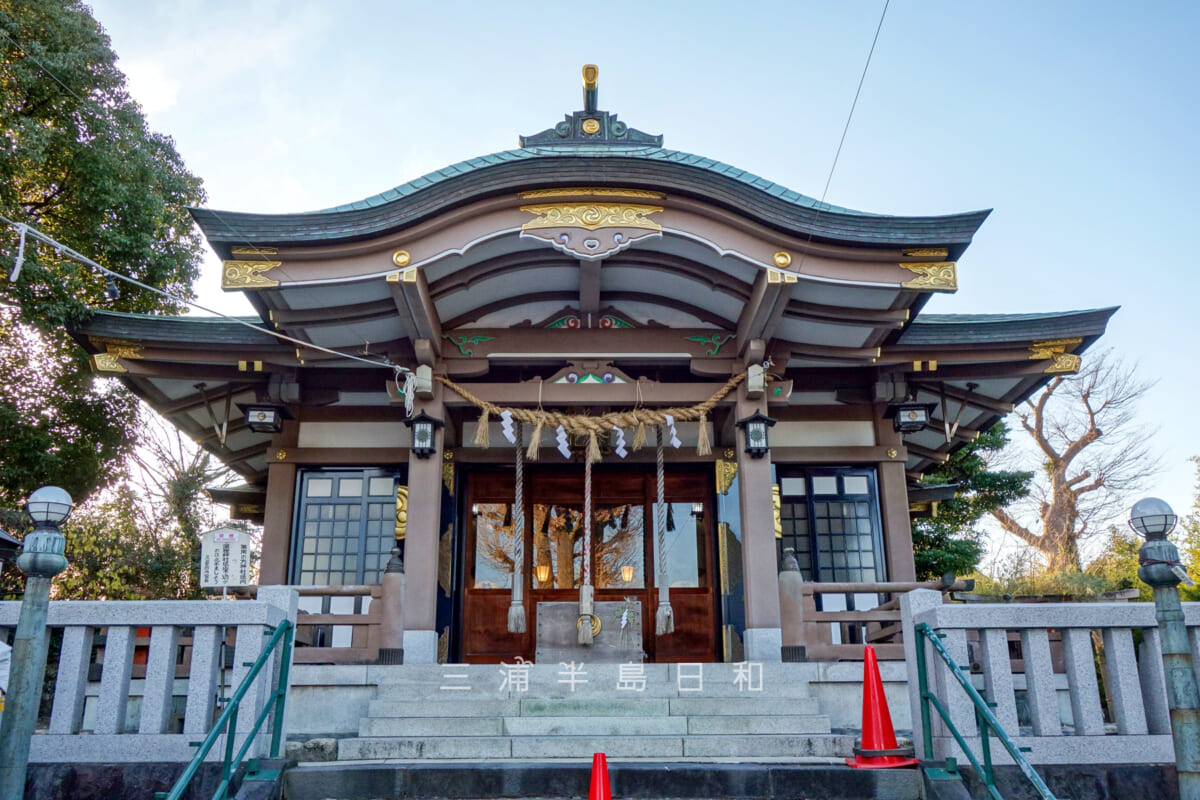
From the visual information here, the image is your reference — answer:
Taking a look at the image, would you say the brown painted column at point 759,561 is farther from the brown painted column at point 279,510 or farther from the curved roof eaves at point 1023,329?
the brown painted column at point 279,510

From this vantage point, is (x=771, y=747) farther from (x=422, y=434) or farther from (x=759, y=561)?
(x=422, y=434)

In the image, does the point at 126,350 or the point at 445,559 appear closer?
the point at 126,350

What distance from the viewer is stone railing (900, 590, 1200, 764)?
5.48 m

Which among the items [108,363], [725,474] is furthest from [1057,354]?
[108,363]

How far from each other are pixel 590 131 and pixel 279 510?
19.0 ft

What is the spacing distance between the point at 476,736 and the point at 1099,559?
24.4 meters

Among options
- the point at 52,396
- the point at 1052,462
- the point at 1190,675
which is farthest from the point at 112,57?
the point at 1052,462

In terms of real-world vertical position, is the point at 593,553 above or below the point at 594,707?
above

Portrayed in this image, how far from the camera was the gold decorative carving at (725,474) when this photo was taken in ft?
33.9

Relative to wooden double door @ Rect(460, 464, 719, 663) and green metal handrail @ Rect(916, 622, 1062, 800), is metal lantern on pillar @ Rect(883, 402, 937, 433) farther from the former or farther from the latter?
green metal handrail @ Rect(916, 622, 1062, 800)

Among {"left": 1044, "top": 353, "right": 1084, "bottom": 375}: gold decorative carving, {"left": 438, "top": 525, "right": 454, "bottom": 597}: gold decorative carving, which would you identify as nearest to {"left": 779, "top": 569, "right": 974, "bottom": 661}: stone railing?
{"left": 1044, "top": 353, "right": 1084, "bottom": 375}: gold decorative carving

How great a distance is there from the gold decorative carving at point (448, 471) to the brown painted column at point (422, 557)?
1.34 meters

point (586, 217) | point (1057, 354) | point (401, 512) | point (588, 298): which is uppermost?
point (586, 217)

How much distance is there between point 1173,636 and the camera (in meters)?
4.55
